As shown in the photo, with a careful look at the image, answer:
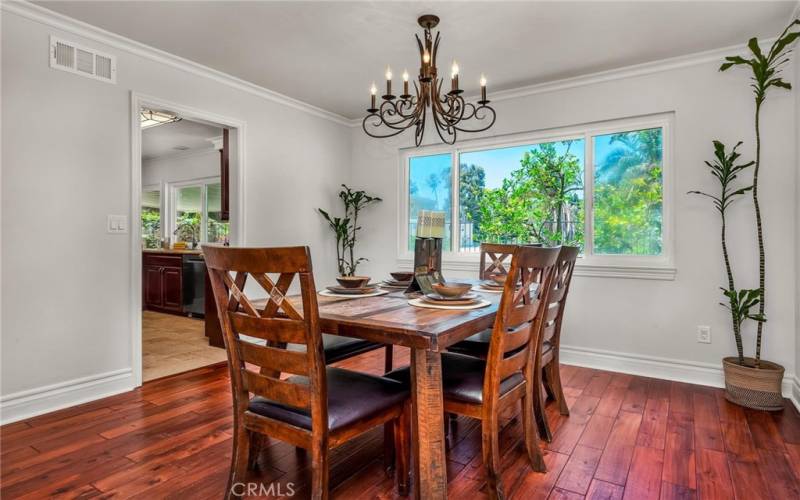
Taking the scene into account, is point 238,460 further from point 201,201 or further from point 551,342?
point 201,201

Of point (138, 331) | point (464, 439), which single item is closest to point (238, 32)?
point (138, 331)

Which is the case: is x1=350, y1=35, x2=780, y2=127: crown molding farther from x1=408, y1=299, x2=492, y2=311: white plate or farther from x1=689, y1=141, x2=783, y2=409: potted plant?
x1=408, y1=299, x2=492, y2=311: white plate

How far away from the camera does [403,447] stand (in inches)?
68.2

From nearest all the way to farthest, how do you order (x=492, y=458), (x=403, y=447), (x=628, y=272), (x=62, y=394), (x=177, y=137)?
(x=492, y=458), (x=403, y=447), (x=62, y=394), (x=628, y=272), (x=177, y=137)

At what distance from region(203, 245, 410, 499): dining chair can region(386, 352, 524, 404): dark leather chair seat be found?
8.3 inches

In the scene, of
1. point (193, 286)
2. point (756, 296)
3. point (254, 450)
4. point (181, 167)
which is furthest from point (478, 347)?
point (181, 167)

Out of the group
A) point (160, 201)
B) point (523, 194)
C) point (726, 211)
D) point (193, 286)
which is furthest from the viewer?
point (160, 201)

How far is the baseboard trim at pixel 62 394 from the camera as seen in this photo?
2447 millimetres

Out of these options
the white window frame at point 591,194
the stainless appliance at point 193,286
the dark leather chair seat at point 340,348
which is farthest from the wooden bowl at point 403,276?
the stainless appliance at point 193,286

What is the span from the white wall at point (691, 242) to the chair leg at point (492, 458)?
2261mm

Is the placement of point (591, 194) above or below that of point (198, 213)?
below

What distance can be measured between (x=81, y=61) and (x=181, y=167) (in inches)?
170

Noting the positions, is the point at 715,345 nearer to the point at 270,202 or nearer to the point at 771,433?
the point at 771,433

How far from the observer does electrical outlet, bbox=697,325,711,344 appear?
3.12 m
